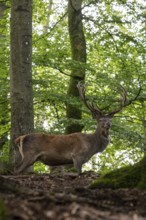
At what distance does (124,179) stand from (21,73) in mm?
5034

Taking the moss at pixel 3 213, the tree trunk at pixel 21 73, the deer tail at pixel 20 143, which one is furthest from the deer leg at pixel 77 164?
the moss at pixel 3 213

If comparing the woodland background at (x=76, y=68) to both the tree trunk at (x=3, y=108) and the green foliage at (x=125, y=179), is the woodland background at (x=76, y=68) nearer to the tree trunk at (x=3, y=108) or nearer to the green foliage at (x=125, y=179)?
the tree trunk at (x=3, y=108)

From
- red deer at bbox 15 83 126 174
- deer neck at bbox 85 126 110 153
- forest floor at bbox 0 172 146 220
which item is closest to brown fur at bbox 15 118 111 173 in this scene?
red deer at bbox 15 83 126 174

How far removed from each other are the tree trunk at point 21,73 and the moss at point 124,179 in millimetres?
4323

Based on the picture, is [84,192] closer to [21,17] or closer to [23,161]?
[23,161]

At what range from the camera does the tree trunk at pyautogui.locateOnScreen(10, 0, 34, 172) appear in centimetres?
1041

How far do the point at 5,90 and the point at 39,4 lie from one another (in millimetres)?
5811

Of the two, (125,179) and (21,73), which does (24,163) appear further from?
(125,179)

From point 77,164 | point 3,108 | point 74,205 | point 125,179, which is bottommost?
point 74,205

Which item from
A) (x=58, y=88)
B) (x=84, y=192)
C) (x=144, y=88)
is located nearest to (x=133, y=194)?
(x=84, y=192)

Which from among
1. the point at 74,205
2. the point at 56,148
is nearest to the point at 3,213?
the point at 74,205

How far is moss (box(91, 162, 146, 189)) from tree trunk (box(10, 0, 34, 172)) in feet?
14.2

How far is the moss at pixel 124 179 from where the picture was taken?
19.9 feet

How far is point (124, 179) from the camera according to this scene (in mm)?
6234
